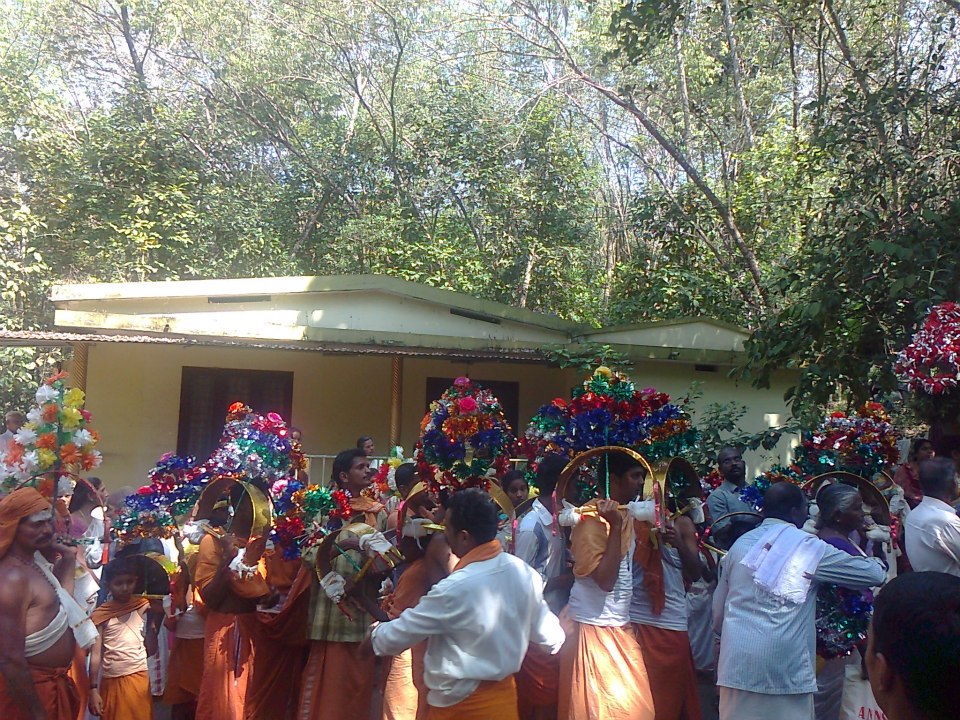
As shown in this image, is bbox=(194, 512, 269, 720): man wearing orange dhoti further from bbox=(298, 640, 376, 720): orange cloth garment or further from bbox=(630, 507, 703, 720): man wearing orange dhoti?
bbox=(630, 507, 703, 720): man wearing orange dhoti

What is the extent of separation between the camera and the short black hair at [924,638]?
1.82 metres

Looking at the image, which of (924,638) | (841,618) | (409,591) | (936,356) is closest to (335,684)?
(409,591)

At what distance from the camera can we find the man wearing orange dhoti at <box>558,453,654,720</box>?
13.8 ft

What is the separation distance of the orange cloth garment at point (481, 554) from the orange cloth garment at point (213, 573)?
6.06 feet

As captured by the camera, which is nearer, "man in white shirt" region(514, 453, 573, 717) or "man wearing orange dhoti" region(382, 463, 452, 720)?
"man wearing orange dhoti" region(382, 463, 452, 720)

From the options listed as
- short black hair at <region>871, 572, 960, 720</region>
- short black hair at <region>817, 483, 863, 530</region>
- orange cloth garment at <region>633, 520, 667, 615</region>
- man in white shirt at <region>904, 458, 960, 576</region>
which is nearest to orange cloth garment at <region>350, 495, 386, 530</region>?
orange cloth garment at <region>633, 520, 667, 615</region>

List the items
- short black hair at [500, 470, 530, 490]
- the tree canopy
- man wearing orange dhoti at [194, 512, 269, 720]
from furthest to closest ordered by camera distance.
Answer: the tree canopy < short black hair at [500, 470, 530, 490] < man wearing orange dhoti at [194, 512, 269, 720]

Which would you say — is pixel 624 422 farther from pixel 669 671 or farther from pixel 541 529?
pixel 669 671

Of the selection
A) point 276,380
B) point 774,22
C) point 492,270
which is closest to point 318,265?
point 492,270

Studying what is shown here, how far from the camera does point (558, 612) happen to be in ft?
16.0

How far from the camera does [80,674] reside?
462cm

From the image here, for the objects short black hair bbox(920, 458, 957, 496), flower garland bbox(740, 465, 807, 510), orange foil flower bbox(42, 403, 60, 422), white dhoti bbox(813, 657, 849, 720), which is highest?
orange foil flower bbox(42, 403, 60, 422)

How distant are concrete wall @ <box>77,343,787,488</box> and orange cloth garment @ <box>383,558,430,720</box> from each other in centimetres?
766

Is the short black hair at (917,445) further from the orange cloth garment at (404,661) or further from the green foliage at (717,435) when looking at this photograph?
the orange cloth garment at (404,661)
